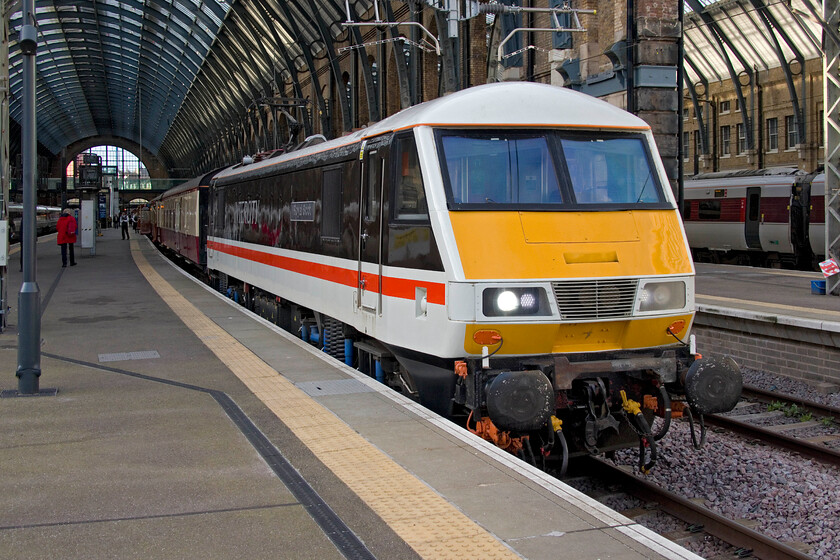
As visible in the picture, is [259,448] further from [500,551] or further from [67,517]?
[500,551]

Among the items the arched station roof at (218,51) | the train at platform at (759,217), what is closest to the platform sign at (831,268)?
the arched station roof at (218,51)

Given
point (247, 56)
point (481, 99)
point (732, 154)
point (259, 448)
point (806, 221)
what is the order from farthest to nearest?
point (247, 56) → point (732, 154) → point (806, 221) → point (481, 99) → point (259, 448)

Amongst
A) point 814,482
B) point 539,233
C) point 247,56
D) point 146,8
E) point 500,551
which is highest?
point 146,8

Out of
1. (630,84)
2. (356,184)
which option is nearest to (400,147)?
(356,184)

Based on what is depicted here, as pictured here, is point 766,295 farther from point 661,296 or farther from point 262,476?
point 262,476

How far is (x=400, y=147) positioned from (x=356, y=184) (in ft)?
4.60

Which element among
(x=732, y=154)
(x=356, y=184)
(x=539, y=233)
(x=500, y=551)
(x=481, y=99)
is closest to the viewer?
(x=500, y=551)

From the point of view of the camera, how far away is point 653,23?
21.9 meters

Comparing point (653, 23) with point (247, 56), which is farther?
point (247, 56)

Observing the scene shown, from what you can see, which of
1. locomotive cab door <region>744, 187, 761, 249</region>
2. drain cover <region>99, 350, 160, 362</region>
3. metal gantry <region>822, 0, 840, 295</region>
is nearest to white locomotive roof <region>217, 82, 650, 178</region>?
drain cover <region>99, 350, 160, 362</region>

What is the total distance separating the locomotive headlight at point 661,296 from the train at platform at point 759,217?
19972 millimetres

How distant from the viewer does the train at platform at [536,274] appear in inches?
Result: 267

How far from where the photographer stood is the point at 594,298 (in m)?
6.91

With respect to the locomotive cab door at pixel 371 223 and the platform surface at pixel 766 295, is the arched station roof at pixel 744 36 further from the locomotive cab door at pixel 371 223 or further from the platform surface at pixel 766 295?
the locomotive cab door at pixel 371 223
